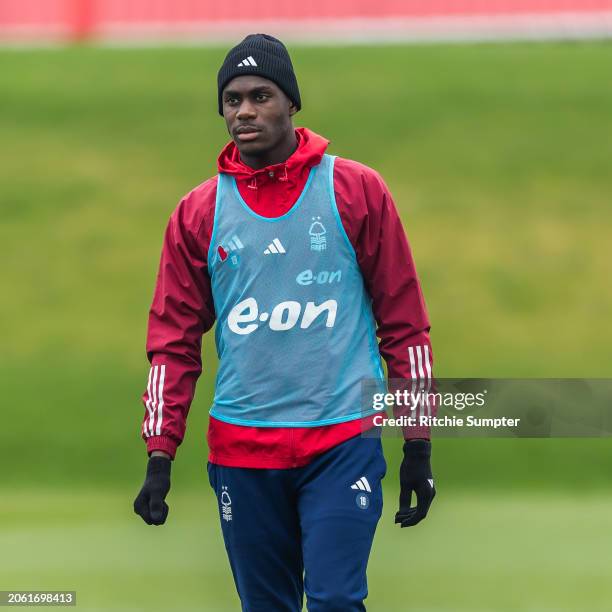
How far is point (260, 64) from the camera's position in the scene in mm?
6000

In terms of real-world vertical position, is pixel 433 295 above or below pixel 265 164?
above

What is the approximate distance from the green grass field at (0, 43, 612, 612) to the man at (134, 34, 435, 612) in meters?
3.07

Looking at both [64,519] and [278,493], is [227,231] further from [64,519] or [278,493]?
[64,519]

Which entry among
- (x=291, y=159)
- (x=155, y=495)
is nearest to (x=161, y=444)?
(x=155, y=495)

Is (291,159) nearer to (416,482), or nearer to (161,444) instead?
(161,444)

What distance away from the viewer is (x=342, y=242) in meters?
5.86

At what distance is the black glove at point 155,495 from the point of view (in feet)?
19.0

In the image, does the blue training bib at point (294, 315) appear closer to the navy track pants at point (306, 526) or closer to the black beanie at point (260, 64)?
the navy track pants at point (306, 526)

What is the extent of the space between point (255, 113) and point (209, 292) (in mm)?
648

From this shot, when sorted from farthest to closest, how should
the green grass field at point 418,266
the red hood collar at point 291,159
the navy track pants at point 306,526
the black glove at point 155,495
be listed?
1. the green grass field at point 418,266
2. the red hood collar at point 291,159
3. the black glove at point 155,495
4. the navy track pants at point 306,526

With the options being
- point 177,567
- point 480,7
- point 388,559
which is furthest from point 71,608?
point 480,7

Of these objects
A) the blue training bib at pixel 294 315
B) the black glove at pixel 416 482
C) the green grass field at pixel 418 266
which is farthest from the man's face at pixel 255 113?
the green grass field at pixel 418 266

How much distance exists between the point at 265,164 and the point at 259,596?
148 centimetres

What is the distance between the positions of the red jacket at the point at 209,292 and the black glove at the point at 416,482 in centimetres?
6
